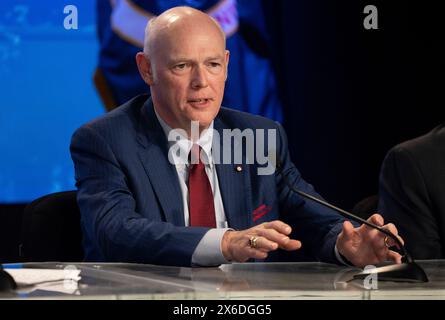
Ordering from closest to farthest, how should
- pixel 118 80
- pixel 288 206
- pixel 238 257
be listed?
pixel 238 257 < pixel 288 206 < pixel 118 80

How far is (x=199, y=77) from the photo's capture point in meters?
2.75

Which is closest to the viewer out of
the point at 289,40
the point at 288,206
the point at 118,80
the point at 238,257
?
the point at 238,257

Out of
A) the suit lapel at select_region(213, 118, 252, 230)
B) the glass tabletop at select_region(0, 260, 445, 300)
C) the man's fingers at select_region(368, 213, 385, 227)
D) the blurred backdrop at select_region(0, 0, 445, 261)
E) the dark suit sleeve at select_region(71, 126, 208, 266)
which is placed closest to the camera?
the glass tabletop at select_region(0, 260, 445, 300)

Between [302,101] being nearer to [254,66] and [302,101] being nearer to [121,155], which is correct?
[254,66]

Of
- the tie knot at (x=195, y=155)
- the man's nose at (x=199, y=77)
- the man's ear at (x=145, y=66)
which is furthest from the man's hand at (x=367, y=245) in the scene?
the man's ear at (x=145, y=66)

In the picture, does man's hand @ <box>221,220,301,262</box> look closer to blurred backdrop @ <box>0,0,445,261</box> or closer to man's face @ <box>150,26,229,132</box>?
man's face @ <box>150,26,229,132</box>

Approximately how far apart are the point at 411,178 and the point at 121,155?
881 mm

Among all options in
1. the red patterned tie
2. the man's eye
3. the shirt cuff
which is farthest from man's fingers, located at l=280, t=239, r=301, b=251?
the man's eye

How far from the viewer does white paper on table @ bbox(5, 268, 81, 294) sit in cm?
179

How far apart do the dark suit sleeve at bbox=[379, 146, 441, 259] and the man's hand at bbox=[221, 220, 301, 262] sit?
2.19 feet

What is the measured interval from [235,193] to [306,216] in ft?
0.81

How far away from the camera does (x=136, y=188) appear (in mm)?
2623

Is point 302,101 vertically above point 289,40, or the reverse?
point 289,40

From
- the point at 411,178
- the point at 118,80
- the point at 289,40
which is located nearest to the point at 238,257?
the point at 411,178
